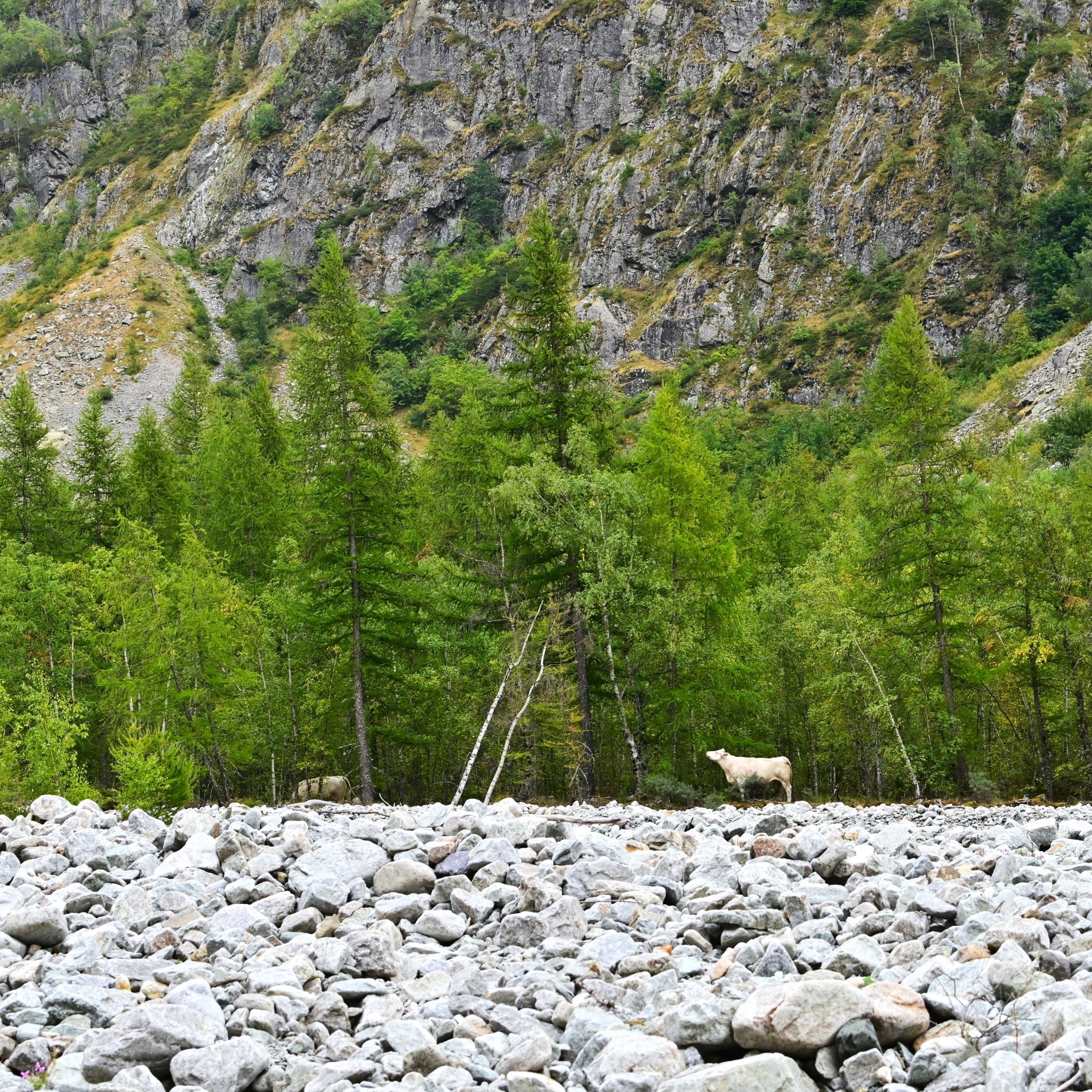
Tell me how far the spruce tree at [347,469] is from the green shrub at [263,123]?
12144 cm

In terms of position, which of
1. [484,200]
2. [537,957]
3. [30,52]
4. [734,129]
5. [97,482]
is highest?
[30,52]

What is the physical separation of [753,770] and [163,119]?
155 m

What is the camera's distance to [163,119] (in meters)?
150

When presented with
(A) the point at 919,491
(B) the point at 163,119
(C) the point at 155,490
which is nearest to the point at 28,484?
(C) the point at 155,490

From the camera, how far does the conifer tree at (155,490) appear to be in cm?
4397

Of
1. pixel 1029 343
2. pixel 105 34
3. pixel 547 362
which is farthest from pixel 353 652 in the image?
pixel 105 34

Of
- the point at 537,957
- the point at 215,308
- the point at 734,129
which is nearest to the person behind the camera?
the point at 537,957

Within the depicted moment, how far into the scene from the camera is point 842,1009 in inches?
216

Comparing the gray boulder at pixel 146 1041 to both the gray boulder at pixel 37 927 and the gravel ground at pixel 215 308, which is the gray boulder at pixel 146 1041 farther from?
the gravel ground at pixel 215 308

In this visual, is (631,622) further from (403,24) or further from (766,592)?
(403,24)

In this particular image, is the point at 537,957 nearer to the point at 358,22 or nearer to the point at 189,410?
the point at 189,410

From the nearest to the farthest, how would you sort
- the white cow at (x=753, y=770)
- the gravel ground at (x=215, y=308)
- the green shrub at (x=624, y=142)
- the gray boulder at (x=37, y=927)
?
the gray boulder at (x=37, y=927) < the white cow at (x=753, y=770) < the gravel ground at (x=215, y=308) < the green shrub at (x=624, y=142)

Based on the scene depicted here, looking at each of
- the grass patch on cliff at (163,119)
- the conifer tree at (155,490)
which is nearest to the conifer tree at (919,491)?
the conifer tree at (155,490)

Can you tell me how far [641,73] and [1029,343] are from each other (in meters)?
62.4
